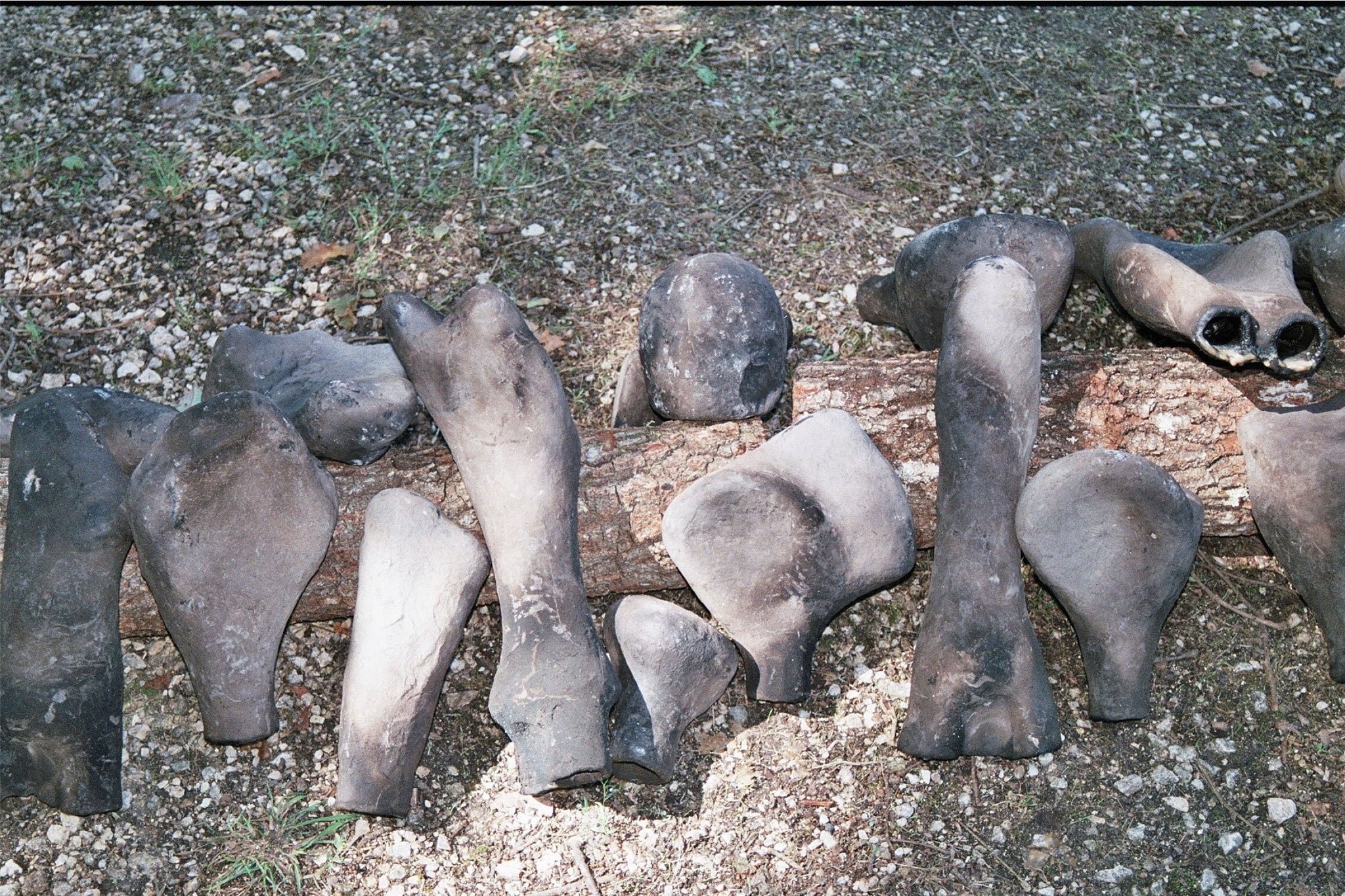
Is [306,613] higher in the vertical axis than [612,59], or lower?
lower

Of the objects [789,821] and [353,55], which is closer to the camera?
[789,821]

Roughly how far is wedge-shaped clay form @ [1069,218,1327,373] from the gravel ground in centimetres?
33

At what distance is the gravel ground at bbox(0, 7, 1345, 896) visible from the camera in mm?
2164

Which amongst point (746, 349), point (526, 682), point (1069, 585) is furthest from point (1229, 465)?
point (526, 682)

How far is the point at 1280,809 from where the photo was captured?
7.13 ft

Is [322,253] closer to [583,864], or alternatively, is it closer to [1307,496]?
[583,864]

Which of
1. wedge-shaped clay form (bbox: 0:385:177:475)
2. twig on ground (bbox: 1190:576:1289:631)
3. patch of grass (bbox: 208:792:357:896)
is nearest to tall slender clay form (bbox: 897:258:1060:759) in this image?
twig on ground (bbox: 1190:576:1289:631)

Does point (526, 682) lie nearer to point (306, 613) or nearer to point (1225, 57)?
point (306, 613)

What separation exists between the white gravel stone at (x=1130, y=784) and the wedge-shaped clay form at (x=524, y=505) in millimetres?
962

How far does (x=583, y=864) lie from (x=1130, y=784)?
3.37ft

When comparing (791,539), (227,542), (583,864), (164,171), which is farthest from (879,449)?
(164,171)

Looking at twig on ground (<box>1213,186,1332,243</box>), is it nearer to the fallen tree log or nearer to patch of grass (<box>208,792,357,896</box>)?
the fallen tree log

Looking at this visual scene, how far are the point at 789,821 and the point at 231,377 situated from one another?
4.75 feet

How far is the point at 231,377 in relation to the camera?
8.18ft
